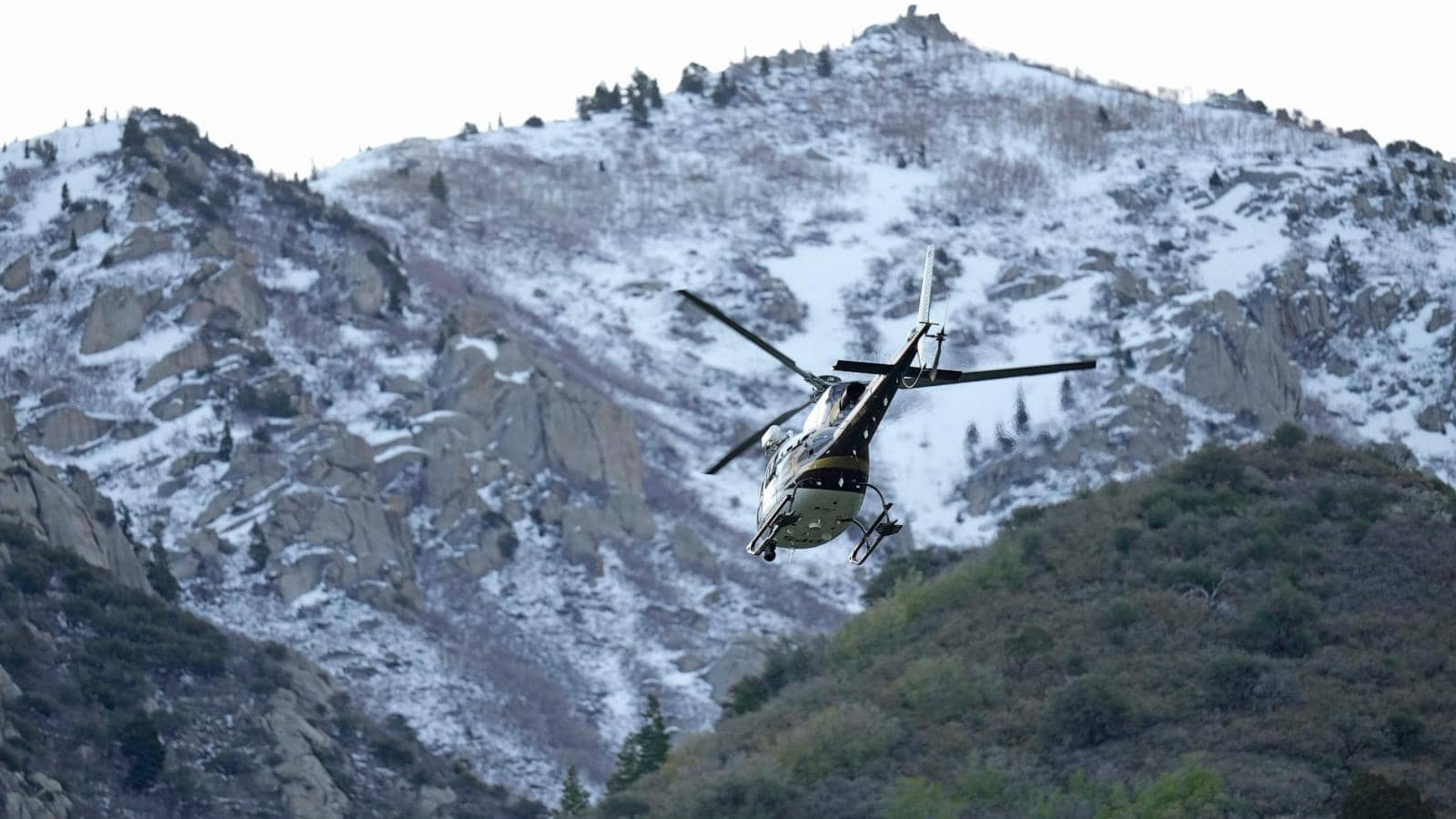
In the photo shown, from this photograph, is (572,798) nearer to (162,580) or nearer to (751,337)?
(162,580)

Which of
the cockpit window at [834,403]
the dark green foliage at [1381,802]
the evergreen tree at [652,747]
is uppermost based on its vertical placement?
the cockpit window at [834,403]

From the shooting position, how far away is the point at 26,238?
475 feet

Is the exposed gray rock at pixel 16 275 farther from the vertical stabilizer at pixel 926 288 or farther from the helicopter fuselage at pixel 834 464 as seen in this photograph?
the vertical stabilizer at pixel 926 288

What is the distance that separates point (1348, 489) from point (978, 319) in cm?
7546

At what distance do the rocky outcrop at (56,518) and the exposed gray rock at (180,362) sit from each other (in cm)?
2425

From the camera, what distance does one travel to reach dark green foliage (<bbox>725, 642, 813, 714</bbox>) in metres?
89.2

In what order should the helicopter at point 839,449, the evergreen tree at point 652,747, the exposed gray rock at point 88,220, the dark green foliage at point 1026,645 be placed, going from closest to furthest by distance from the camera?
1. the helicopter at point 839,449
2. the dark green foliage at point 1026,645
3. the evergreen tree at point 652,747
4. the exposed gray rock at point 88,220

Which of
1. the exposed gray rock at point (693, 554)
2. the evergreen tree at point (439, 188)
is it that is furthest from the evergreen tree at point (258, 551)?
the evergreen tree at point (439, 188)

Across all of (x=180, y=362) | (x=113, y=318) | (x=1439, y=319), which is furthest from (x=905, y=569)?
(x=1439, y=319)

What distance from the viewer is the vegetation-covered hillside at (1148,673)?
2689 inches

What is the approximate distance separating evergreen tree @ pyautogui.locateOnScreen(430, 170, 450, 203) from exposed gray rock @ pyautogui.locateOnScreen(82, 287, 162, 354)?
44.0 meters

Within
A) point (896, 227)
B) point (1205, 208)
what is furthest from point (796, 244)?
point (1205, 208)

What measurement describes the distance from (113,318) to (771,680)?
57.8 meters

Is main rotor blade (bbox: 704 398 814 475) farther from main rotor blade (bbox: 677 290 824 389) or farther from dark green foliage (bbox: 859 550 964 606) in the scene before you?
dark green foliage (bbox: 859 550 964 606)
